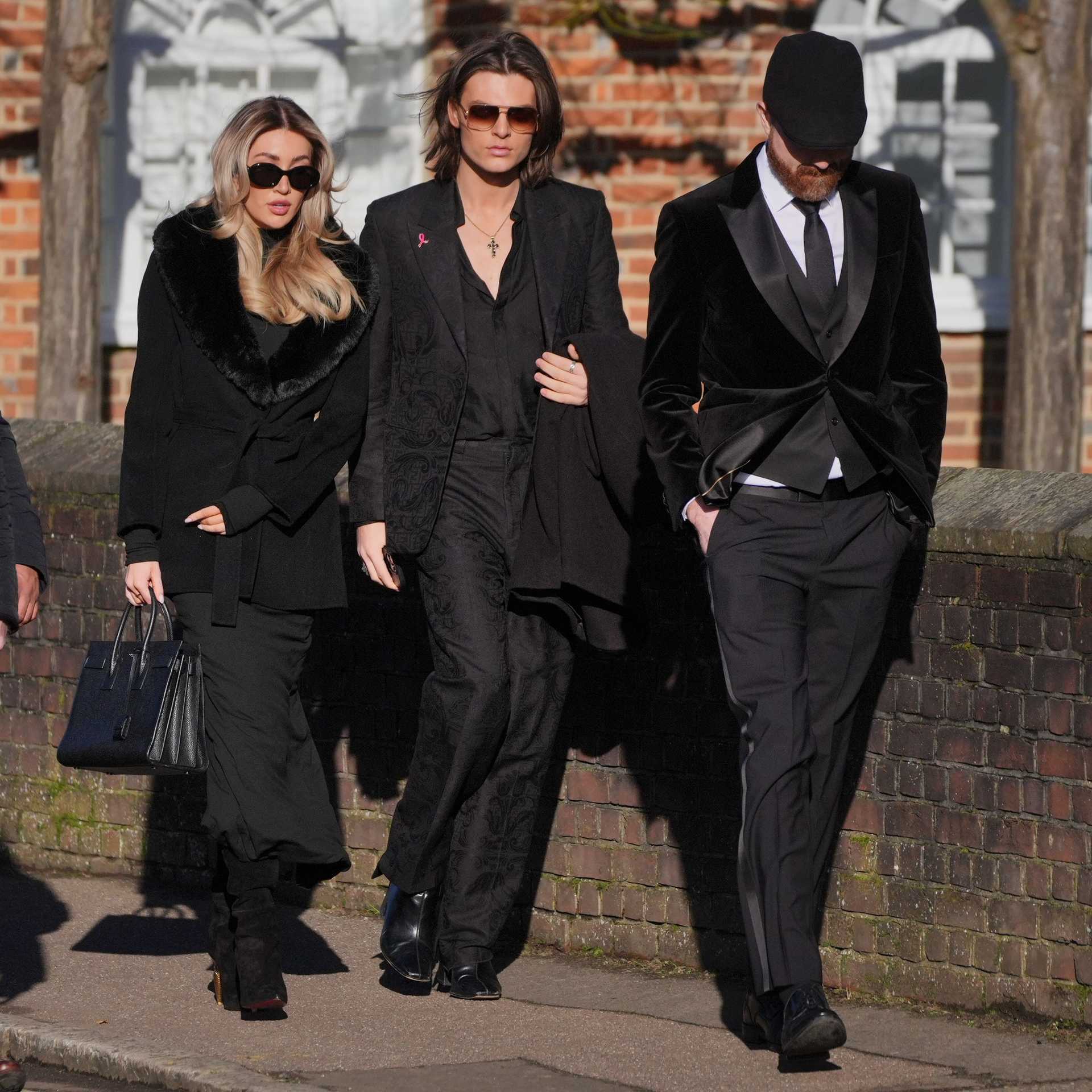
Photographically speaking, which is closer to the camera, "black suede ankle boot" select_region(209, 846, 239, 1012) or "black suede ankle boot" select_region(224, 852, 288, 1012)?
"black suede ankle boot" select_region(224, 852, 288, 1012)

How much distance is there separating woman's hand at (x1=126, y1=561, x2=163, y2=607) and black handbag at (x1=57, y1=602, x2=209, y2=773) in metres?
0.11

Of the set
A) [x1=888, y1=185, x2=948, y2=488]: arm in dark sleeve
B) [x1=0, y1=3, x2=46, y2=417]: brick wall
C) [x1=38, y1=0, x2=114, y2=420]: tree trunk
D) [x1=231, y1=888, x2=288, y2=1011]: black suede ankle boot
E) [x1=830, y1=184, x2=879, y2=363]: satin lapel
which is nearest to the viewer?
[x1=830, y1=184, x2=879, y2=363]: satin lapel

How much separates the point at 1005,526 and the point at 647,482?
868 mm

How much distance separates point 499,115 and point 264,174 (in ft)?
1.94

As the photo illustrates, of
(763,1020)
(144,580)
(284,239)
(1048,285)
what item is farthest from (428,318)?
Result: (1048,285)

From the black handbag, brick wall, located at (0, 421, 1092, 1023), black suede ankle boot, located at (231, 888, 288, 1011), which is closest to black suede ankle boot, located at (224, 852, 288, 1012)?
black suede ankle boot, located at (231, 888, 288, 1011)

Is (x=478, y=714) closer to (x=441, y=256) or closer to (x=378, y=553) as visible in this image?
(x=378, y=553)

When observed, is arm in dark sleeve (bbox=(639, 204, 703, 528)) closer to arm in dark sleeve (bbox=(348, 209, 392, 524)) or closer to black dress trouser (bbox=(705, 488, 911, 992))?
black dress trouser (bbox=(705, 488, 911, 992))

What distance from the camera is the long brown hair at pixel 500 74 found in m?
5.43

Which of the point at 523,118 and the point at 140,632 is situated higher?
the point at 523,118

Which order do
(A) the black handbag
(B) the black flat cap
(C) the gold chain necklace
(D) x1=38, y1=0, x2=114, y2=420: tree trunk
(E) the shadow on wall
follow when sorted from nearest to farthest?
1. (B) the black flat cap
2. (A) the black handbag
3. (C) the gold chain necklace
4. (E) the shadow on wall
5. (D) x1=38, y1=0, x2=114, y2=420: tree trunk

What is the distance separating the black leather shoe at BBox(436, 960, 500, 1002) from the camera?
552 centimetres

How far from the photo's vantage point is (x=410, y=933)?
18.2 ft

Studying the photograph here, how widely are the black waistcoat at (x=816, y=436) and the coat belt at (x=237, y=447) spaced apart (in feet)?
4.12
